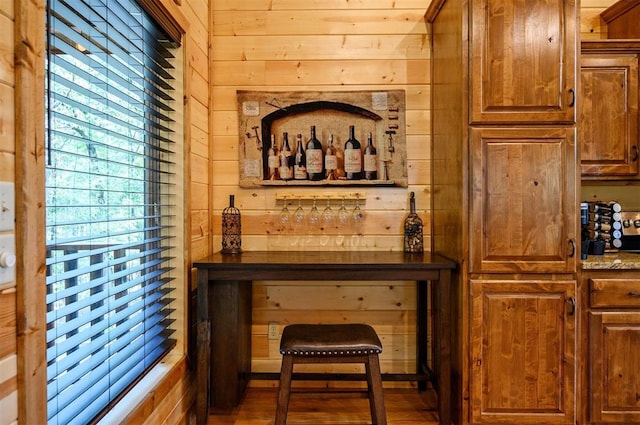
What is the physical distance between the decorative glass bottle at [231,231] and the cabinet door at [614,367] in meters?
1.89

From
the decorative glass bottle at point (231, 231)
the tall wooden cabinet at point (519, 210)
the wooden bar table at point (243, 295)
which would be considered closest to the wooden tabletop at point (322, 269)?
the wooden bar table at point (243, 295)

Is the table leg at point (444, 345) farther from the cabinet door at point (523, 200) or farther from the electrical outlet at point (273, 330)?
the electrical outlet at point (273, 330)

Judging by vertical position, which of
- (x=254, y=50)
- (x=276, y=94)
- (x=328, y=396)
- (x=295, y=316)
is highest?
(x=254, y=50)

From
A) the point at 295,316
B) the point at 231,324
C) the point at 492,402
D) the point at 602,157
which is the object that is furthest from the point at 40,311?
the point at 602,157

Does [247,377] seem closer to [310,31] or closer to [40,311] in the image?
[40,311]

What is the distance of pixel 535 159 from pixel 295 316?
1.62 m

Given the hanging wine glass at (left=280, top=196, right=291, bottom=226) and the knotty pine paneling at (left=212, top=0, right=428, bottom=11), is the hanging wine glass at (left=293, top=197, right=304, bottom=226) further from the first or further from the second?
the knotty pine paneling at (left=212, top=0, right=428, bottom=11)

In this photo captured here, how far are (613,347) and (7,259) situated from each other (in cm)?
245

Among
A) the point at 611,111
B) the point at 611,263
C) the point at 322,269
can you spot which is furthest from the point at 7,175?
the point at 611,111

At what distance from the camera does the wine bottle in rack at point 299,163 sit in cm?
256

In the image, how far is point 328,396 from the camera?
98.3 inches

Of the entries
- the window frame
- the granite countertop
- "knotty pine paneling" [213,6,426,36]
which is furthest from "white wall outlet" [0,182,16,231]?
the granite countertop

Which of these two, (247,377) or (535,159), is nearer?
(535,159)

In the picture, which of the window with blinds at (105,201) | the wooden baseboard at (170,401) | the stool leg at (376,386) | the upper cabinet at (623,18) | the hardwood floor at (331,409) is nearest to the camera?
the window with blinds at (105,201)
